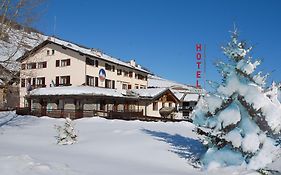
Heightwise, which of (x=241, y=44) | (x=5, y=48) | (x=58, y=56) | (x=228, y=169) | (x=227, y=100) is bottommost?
(x=228, y=169)

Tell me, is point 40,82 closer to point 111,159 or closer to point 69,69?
point 69,69

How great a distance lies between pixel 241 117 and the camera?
36.2ft

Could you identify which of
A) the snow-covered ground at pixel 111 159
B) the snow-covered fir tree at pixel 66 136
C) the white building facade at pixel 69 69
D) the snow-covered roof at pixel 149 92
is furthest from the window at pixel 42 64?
the snow-covered fir tree at pixel 66 136

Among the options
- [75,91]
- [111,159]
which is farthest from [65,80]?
[111,159]

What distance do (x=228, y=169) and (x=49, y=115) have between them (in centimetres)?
2991

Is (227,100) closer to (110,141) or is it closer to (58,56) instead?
(110,141)

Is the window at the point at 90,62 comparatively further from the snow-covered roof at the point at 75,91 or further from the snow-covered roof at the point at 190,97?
the snow-covered roof at the point at 190,97

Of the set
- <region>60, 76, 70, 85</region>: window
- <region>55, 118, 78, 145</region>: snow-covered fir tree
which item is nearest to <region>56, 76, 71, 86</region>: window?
<region>60, 76, 70, 85</region>: window

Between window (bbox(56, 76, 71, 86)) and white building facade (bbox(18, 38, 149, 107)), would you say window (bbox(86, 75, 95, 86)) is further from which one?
window (bbox(56, 76, 71, 86))

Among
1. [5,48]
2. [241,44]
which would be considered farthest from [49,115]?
[241,44]

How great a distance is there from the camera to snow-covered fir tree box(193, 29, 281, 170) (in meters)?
10.4

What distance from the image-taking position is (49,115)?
123 feet

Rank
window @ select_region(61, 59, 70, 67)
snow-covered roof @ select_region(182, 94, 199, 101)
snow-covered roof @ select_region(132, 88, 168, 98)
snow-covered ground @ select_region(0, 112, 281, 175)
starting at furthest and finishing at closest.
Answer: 1. snow-covered roof @ select_region(182, 94, 199, 101)
2. snow-covered roof @ select_region(132, 88, 168, 98)
3. window @ select_region(61, 59, 70, 67)
4. snow-covered ground @ select_region(0, 112, 281, 175)

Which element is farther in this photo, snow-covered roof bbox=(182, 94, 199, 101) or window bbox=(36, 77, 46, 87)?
snow-covered roof bbox=(182, 94, 199, 101)
